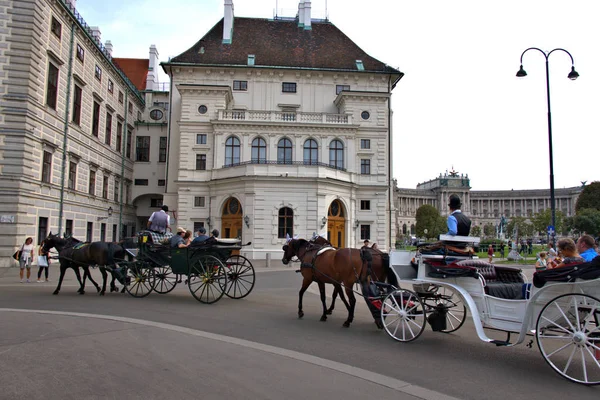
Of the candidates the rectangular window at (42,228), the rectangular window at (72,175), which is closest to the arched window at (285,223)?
the rectangular window at (72,175)

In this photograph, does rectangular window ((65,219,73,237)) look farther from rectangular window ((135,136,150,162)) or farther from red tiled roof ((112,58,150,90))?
red tiled roof ((112,58,150,90))

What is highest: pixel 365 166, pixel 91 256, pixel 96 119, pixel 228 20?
pixel 228 20

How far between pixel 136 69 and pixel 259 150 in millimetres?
25573

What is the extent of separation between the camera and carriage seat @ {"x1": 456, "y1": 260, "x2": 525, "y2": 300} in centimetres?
676

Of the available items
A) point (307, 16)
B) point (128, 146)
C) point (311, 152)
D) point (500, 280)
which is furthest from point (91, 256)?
point (307, 16)

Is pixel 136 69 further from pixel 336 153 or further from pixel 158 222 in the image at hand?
pixel 158 222

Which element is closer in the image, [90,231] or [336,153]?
[90,231]

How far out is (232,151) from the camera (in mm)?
36125

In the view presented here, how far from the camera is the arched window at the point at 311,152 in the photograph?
36.3 metres

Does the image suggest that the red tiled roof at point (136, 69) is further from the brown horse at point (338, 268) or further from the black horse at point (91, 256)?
the brown horse at point (338, 268)

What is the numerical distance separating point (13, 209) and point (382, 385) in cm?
2299

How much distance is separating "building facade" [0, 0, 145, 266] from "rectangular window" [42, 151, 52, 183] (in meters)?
0.06

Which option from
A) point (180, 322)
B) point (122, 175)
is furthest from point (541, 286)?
point (122, 175)

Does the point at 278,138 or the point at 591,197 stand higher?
the point at 591,197
